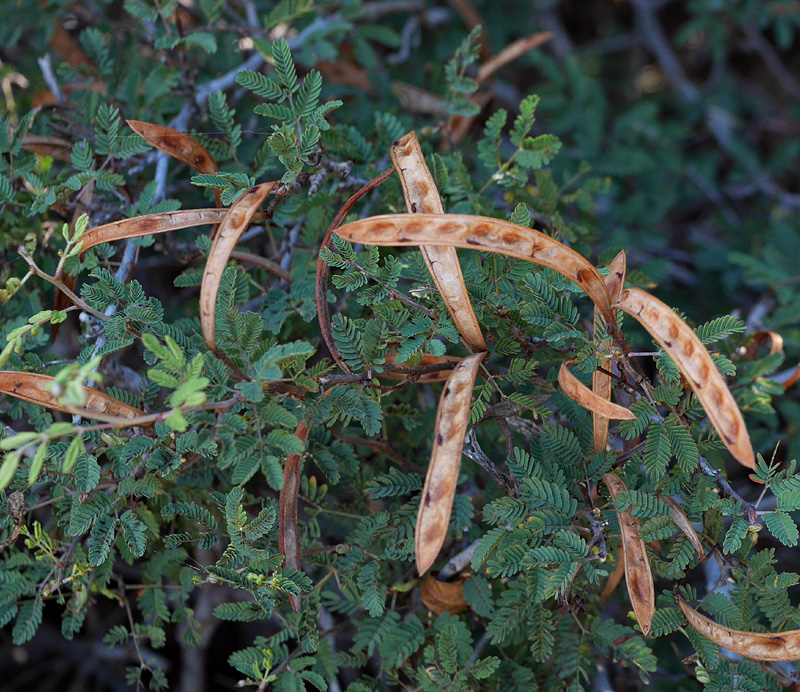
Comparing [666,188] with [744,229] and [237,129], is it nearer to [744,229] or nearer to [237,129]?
[744,229]

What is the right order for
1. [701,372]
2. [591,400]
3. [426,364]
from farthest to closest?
[426,364] → [591,400] → [701,372]

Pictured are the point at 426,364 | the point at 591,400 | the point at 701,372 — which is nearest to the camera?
the point at 701,372

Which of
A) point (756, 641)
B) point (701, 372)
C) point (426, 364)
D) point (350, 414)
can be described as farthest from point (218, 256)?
point (756, 641)

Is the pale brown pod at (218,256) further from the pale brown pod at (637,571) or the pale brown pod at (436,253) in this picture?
the pale brown pod at (637,571)

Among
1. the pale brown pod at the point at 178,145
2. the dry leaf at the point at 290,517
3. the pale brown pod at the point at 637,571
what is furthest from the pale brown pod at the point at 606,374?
the pale brown pod at the point at 178,145

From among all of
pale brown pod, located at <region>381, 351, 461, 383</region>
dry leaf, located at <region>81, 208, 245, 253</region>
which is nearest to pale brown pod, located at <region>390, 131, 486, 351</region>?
pale brown pod, located at <region>381, 351, 461, 383</region>

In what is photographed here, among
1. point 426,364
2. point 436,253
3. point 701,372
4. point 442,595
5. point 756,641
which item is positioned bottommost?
point 442,595

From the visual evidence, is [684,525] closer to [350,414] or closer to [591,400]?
[591,400]
